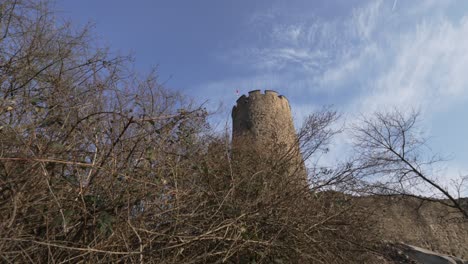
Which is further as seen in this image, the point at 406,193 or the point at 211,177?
the point at 406,193

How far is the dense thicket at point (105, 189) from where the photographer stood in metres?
2.06

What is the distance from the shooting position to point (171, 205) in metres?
2.65

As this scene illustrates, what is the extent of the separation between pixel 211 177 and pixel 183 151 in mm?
434

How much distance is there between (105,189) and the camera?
2.39 metres

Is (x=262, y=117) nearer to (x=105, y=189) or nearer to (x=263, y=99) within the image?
(x=263, y=99)

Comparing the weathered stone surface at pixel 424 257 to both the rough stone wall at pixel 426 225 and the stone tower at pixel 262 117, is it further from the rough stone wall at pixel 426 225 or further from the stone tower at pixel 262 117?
the stone tower at pixel 262 117

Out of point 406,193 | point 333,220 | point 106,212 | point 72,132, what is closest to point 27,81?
point 72,132


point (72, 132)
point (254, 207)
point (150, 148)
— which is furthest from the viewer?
point (254, 207)

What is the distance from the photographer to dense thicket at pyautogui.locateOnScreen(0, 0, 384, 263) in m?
2.06

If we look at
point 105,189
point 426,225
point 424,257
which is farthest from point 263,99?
point 105,189

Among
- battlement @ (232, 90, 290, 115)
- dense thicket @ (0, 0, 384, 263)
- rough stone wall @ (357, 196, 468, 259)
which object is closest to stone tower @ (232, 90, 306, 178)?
battlement @ (232, 90, 290, 115)

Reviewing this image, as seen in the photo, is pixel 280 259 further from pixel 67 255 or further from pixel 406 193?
pixel 406 193

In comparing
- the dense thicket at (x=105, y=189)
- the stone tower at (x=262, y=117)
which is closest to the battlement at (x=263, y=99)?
the stone tower at (x=262, y=117)

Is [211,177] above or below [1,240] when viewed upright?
above
